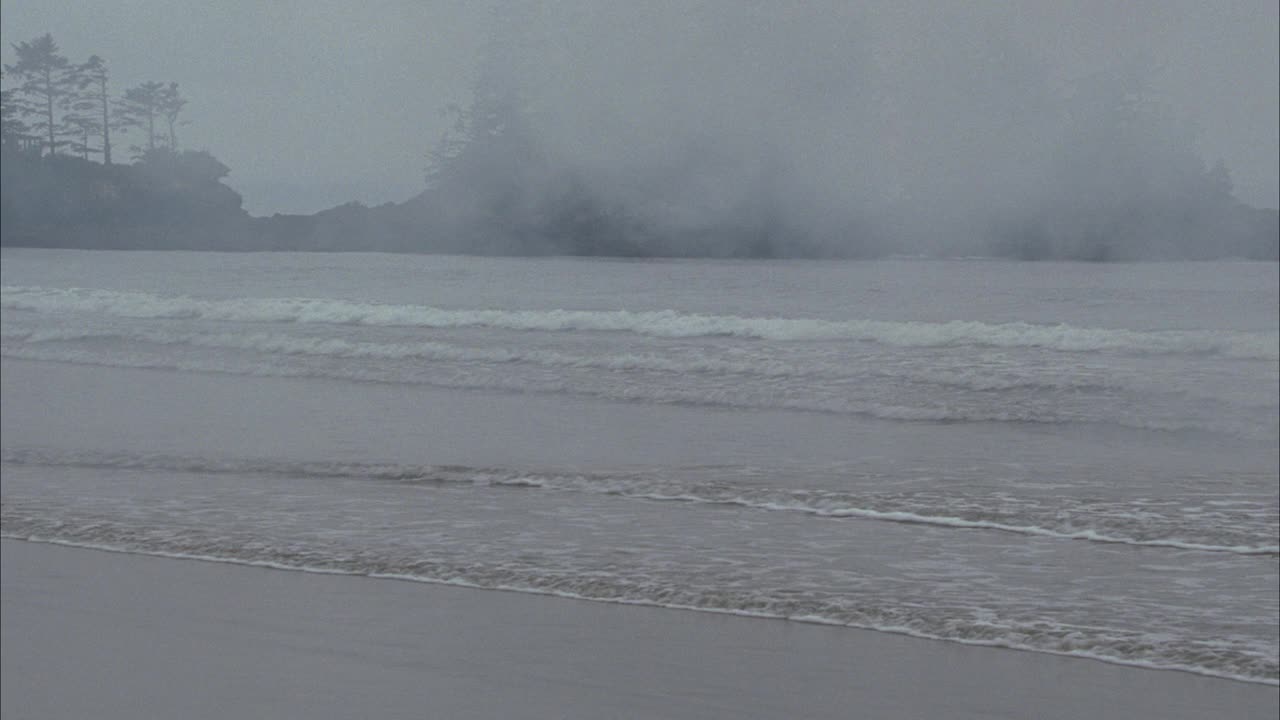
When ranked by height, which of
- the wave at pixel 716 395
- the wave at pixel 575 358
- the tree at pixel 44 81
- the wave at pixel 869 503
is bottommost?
the wave at pixel 869 503

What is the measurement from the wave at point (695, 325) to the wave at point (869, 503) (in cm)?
298

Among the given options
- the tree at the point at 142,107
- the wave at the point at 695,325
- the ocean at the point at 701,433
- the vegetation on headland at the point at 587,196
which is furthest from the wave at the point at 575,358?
the tree at the point at 142,107

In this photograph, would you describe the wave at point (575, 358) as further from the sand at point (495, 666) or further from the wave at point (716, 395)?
the sand at point (495, 666)

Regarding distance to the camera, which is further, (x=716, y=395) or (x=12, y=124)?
(x=716, y=395)

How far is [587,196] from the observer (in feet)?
10.7

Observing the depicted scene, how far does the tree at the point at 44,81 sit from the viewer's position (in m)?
3.15

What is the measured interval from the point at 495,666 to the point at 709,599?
2.44ft

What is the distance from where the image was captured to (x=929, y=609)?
3221 millimetres

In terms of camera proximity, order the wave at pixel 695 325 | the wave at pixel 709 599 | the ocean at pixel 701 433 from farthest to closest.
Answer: the wave at pixel 695 325
the ocean at pixel 701 433
the wave at pixel 709 599

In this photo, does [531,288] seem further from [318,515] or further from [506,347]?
[318,515]

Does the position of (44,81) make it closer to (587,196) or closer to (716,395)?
(587,196)

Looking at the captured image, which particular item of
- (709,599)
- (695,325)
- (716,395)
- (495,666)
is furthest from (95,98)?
(695,325)

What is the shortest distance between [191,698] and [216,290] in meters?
7.63

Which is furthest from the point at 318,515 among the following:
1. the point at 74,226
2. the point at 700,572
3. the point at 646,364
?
the point at 646,364
